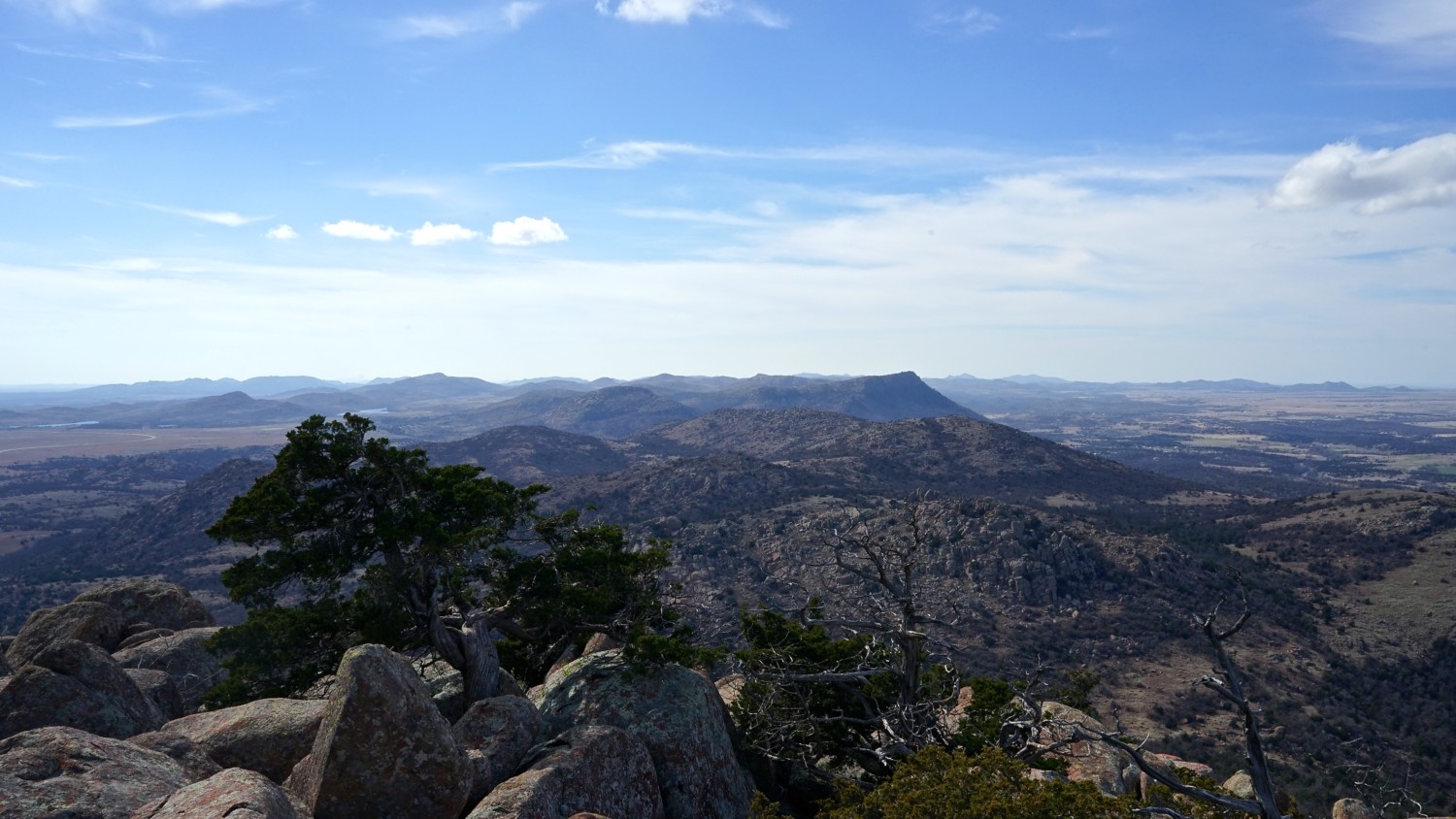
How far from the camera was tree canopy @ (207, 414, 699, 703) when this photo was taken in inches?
697

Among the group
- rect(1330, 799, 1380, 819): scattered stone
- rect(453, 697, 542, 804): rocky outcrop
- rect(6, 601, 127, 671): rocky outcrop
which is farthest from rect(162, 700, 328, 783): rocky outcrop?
rect(1330, 799, 1380, 819): scattered stone

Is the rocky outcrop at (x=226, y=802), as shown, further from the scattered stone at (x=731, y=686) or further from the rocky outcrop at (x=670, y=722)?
the scattered stone at (x=731, y=686)

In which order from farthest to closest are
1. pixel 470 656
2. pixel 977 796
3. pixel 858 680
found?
pixel 858 680 < pixel 470 656 < pixel 977 796

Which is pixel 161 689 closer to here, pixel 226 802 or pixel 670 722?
pixel 226 802

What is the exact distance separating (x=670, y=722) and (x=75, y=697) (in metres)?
10.9

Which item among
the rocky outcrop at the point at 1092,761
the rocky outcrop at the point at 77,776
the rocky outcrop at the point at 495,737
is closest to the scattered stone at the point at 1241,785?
the rocky outcrop at the point at 1092,761

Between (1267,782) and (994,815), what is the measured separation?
343cm

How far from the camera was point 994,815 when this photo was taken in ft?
30.3

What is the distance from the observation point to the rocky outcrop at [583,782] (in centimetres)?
1156

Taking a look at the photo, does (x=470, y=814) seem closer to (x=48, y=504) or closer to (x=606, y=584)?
(x=606, y=584)

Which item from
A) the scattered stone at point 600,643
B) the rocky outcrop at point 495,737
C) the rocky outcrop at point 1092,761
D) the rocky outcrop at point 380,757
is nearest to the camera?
the rocky outcrop at point 380,757

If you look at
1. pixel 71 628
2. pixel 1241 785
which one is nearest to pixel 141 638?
pixel 71 628

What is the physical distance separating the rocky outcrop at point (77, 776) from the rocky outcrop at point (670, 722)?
6113mm

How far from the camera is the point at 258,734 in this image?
14.0 m
